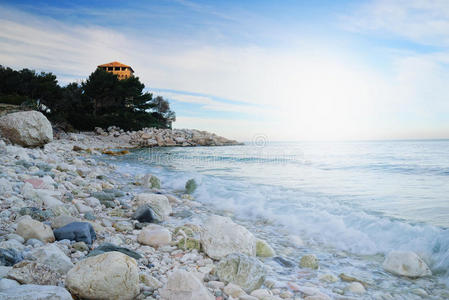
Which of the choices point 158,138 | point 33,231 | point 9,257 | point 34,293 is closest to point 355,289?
point 34,293

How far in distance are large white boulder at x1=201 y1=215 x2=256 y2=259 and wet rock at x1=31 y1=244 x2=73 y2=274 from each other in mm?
1287

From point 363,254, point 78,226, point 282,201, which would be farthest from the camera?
point 282,201

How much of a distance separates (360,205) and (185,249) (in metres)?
3.74

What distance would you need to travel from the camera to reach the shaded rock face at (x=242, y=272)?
233 centimetres

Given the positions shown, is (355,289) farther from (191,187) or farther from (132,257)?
(191,187)

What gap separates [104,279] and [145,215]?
218 cm

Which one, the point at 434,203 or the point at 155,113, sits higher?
the point at 155,113

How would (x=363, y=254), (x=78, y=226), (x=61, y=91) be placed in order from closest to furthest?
(x=78, y=226)
(x=363, y=254)
(x=61, y=91)

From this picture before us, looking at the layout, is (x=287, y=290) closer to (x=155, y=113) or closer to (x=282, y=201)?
(x=282, y=201)

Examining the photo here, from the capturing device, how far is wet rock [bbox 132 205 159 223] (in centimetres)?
401

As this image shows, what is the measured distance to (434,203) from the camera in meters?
5.32

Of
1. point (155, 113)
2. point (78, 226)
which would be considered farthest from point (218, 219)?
point (155, 113)

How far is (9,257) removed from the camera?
81.3 inches

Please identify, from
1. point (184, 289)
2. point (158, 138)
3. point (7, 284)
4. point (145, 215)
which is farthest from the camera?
point (158, 138)
